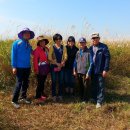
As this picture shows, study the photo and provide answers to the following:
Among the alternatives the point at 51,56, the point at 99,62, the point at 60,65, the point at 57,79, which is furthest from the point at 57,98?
the point at 99,62

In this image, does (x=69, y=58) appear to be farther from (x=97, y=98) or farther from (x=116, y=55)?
(x=116, y=55)

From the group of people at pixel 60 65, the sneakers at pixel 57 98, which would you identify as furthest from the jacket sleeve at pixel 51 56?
the sneakers at pixel 57 98

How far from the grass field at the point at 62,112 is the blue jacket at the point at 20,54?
92 cm

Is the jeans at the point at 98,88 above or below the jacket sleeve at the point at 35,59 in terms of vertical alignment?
below

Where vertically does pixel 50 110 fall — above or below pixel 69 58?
below

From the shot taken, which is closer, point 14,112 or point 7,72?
point 14,112

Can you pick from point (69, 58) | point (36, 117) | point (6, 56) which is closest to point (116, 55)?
point (69, 58)

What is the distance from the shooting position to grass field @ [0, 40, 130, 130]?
668cm

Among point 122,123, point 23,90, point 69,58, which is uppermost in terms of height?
point 69,58

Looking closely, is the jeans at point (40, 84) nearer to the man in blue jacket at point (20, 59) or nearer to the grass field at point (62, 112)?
the grass field at point (62, 112)

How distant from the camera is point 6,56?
8898 mm

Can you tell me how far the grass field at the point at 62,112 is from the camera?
21.9 ft

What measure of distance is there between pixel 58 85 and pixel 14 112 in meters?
1.64

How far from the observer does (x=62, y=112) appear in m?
7.43
